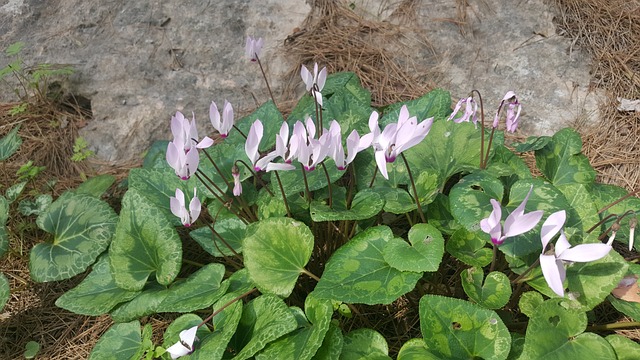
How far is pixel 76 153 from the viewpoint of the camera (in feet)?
9.89

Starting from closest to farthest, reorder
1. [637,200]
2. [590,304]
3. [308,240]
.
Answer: [590,304], [308,240], [637,200]

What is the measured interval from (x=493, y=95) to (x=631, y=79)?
0.72 m

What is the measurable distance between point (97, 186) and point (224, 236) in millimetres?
795

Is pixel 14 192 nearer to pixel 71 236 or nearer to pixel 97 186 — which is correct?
A: pixel 97 186

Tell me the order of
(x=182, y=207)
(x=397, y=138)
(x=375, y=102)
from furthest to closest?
1. (x=375, y=102)
2. (x=182, y=207)
3. (x=397, y=138)

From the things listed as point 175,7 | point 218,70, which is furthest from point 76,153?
point 175,7

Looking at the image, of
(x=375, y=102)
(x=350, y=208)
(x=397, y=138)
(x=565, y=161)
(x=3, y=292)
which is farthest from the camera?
(x=375, y=102)

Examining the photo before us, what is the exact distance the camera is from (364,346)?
1.79 m

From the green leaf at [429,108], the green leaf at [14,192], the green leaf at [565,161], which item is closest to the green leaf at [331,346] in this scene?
the green leaf at [429,108]

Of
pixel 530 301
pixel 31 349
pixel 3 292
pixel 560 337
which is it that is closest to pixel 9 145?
pixel 3 292

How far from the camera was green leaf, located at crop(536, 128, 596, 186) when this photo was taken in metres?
2.26

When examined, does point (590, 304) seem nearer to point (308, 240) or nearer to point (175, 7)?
point (308, 240)

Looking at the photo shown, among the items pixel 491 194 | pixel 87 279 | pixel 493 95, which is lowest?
pixel 87 279

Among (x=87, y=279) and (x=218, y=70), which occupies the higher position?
(x=218, y=70)
